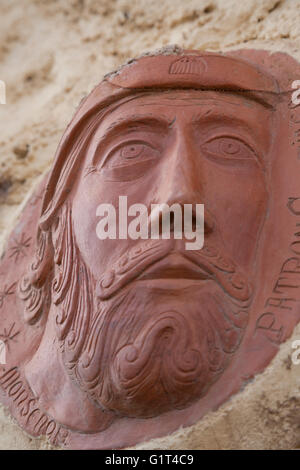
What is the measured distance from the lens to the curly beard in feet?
6.04

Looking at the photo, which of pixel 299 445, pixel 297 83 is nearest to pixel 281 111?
pixel 297 83

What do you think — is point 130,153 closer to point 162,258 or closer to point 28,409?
point 162,258

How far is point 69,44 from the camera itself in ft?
11.0

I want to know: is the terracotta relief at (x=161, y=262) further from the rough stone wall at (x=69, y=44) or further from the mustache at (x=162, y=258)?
the rough stone wall at (x=69, y=44)

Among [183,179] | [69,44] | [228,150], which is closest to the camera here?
[183,179]

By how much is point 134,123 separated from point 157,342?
2.50ft

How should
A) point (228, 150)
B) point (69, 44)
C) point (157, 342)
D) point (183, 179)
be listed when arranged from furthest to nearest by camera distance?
point (69, 44)
point (228, 150)
point (183, 179)
point (157, 342)

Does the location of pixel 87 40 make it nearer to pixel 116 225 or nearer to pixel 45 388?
pixel 116 225

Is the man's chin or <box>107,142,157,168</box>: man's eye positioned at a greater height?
<box>107,142,157,168</box>: man's eye

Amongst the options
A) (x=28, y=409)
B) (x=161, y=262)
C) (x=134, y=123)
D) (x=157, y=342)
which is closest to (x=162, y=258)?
(x=161, y=262)

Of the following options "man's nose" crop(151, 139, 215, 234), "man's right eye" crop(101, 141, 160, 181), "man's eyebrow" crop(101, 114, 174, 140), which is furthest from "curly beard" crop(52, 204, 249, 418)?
"man's eyebrow" crop(101, 114, 174, 140)

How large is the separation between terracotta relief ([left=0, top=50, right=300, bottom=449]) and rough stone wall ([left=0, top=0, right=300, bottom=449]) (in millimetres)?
280

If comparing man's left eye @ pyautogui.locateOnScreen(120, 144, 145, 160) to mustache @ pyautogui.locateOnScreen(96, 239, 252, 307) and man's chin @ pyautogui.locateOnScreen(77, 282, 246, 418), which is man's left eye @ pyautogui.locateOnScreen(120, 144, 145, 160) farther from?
man's chin @ pyautogui.locateOnScreen(77, 282, 246, 418)

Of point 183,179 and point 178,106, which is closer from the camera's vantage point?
point 183,179
